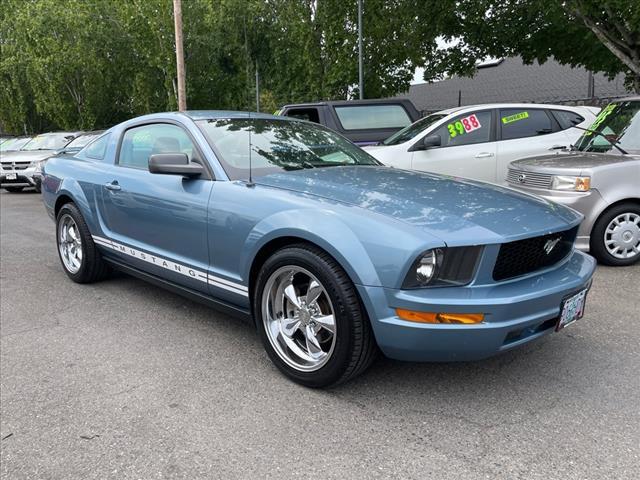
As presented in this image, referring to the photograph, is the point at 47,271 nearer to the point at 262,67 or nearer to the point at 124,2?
the point at 262,67

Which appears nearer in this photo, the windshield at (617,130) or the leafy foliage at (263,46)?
the windshield at (617,130)

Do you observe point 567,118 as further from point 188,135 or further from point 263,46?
point 263,46

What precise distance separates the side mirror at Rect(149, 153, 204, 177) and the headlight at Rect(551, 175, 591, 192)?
3.52m

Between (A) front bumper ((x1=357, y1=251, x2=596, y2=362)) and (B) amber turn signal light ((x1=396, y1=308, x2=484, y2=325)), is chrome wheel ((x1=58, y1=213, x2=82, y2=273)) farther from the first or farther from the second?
(B) amber turn signal light ((x1=396, y1=308, x2=484, y2=325))

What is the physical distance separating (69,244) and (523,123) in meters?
6.11

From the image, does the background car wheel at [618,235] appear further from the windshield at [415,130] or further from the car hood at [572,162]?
the windshield at [415,130]

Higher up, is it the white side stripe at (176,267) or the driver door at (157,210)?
the driver door at (157,210)

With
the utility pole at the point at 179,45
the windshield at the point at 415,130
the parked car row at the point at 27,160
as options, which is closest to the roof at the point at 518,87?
the utility pole at the point at 179,45

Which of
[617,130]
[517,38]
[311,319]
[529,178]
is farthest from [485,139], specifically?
[517,38]

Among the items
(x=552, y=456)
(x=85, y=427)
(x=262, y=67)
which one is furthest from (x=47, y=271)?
(x=262, y=67)

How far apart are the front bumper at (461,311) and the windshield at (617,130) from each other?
380 cm

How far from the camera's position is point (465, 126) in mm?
7809

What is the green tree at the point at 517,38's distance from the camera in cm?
1352

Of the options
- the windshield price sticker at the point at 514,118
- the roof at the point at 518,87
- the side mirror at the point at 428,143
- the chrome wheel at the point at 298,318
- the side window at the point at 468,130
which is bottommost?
the chrome wheel at the point at 298,318
